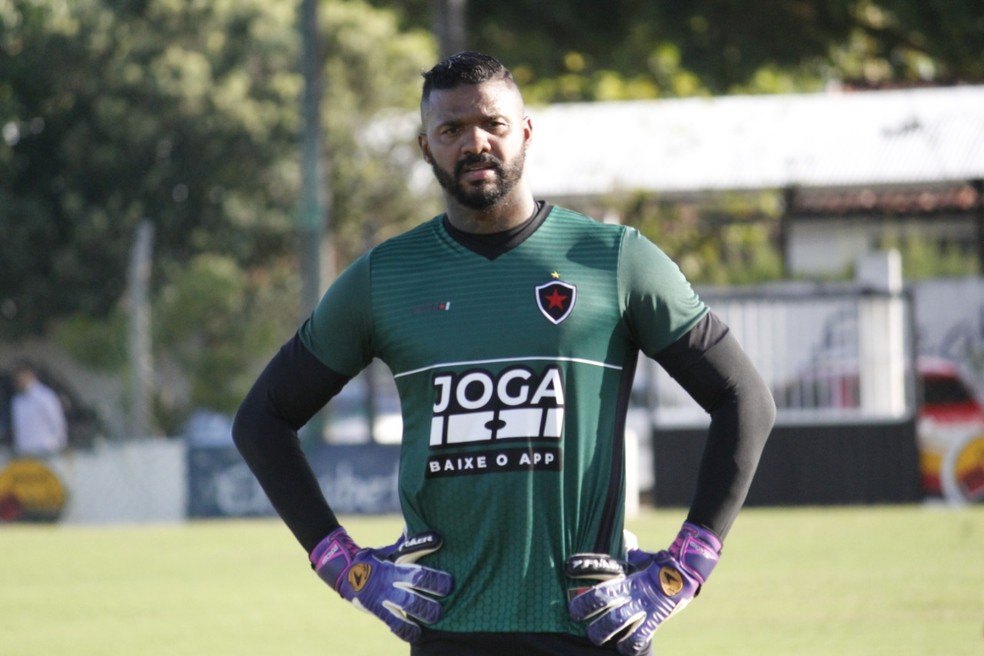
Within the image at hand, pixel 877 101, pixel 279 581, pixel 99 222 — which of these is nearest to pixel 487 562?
pixel 279 581

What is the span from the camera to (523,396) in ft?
12.4

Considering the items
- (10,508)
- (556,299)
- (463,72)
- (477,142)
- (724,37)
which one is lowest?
(10,508)

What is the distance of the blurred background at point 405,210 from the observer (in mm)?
19594

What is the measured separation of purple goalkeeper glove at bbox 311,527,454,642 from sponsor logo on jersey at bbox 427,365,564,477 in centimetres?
18

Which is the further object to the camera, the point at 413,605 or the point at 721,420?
the point at 721,420

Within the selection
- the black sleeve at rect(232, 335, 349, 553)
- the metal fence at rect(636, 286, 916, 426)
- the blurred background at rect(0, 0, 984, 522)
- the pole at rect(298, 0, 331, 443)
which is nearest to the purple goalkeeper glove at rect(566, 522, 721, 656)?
the black sleeve at rect(232, 335, 349, 553)

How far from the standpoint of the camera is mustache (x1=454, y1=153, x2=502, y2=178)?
3842 millimetres

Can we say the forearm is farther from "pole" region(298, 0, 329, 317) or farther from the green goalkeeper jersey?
"pole" region(298, 0, 329, 317)

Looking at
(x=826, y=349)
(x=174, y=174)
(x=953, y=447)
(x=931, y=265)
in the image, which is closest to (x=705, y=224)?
(x=931, y=265)

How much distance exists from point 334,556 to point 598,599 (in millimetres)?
618

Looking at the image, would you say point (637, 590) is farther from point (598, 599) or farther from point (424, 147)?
point (424, 147)

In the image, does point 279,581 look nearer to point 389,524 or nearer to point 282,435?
point 389,524

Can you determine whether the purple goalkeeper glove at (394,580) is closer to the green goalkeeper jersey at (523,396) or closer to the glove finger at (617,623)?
the green goalkeeper jersey at (523,396)

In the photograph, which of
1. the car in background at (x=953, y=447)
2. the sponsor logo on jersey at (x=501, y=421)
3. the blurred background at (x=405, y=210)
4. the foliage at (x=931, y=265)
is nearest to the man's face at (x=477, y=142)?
the sponsor logo on jersey at (x=501, y=421)
